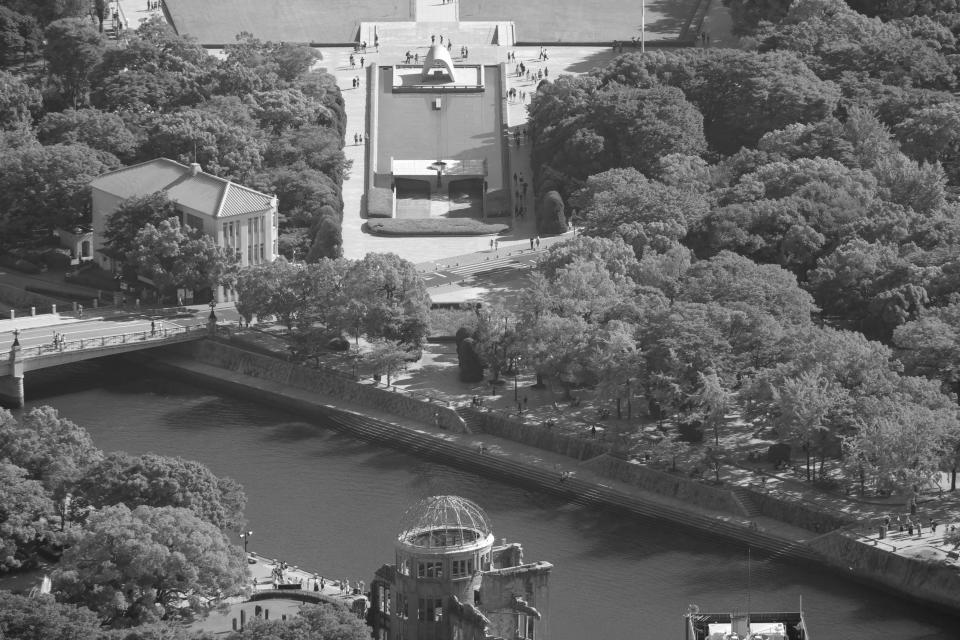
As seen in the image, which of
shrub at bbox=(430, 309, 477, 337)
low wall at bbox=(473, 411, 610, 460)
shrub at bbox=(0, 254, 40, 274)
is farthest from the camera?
shrub at bbox=(0, 254, 40, 274)

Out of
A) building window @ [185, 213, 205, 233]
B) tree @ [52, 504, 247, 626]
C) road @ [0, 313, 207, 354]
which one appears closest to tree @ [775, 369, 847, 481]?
tree @ [52, 504, 247, 626]

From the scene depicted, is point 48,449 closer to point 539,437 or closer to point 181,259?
point 539,437

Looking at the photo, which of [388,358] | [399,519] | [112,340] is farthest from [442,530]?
[112,340]

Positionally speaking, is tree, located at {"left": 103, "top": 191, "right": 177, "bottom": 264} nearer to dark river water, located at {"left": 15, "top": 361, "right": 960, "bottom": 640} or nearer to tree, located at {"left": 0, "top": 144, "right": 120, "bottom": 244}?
tree, located at {"left": 0, "top": 144, "right": 120, "bottom": 244}

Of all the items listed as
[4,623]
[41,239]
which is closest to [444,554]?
[4,623]

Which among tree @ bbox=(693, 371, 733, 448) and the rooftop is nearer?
tree @ bbox=(693, 371, 733, 448)

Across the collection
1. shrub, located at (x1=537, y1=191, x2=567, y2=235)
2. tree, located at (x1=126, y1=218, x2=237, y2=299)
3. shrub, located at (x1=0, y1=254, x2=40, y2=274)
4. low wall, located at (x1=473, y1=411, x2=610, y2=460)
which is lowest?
low wall, located at (x1=473, y1=411, x2=610, y2=460)
